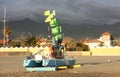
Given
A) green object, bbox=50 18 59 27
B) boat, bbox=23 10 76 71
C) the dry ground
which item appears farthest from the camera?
green object, bbox=50 18 59 27

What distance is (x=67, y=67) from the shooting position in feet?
100

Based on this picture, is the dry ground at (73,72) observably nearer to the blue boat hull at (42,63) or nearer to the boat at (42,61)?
the blue boat hull at (42,63)

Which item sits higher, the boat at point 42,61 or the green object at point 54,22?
the green object at point 54,22

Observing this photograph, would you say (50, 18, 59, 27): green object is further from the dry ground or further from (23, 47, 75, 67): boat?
the dry ground

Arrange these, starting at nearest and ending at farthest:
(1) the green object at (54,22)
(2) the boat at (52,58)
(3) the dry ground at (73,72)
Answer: (3) the dry ground at (73,72)
(2) the boat at (52,58)
(1) the green object at (54,22)

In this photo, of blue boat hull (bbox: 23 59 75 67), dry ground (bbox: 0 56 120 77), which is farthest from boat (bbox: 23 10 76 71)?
dry ground (bbox: 0 56 120 77)

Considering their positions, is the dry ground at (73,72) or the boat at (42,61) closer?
the dry ground at (73,72)

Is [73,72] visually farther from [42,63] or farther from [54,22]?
[54,22]

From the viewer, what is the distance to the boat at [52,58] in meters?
28.7

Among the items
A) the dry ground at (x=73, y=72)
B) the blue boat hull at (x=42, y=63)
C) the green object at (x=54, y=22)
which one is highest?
the green object at (x=54, y=22)

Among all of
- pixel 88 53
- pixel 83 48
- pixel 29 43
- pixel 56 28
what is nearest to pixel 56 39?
pixel 56 28

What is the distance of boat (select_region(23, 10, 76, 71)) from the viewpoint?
28.7 meters

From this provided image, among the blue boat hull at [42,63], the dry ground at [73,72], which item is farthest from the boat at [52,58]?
the dry ground at [73,72]

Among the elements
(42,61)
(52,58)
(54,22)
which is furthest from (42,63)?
(54,22)
